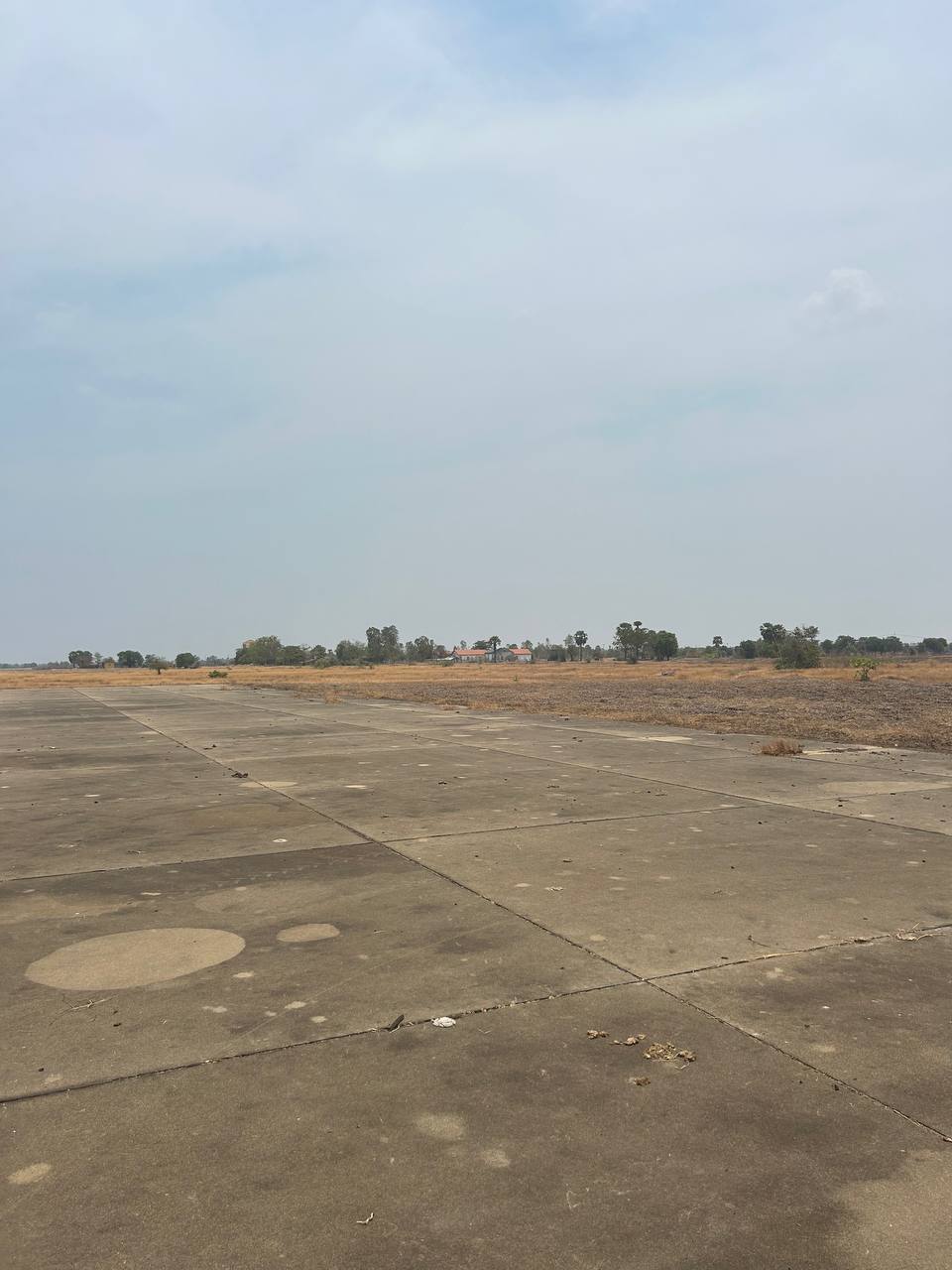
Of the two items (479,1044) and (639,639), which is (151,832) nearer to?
(479,1044)

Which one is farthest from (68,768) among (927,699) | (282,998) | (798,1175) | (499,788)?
(927,699)

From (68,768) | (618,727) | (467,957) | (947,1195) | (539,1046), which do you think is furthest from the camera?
(618,727)

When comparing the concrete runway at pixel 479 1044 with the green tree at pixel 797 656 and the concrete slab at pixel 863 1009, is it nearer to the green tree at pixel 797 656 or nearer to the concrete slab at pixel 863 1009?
the concrete slab at pixel 863 1009

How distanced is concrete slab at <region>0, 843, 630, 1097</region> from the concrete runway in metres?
0.02

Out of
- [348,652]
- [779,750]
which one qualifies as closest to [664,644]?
[348,652]

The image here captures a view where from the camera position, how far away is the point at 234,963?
466 cm

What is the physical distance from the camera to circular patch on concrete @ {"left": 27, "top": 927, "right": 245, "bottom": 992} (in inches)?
176

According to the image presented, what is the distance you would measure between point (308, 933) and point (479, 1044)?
70.8 inches

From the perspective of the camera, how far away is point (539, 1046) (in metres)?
3.64

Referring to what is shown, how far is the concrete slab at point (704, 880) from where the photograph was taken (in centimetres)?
509

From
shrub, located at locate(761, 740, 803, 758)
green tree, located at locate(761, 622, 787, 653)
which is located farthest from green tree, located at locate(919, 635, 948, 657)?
shrub, located at locate(761, 740, 803, 758)

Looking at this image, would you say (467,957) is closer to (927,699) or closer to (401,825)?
(401,825)

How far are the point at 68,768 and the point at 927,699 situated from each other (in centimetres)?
3095

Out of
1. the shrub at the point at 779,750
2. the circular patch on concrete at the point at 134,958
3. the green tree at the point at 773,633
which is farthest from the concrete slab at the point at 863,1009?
the green tree at the point at 773,633
